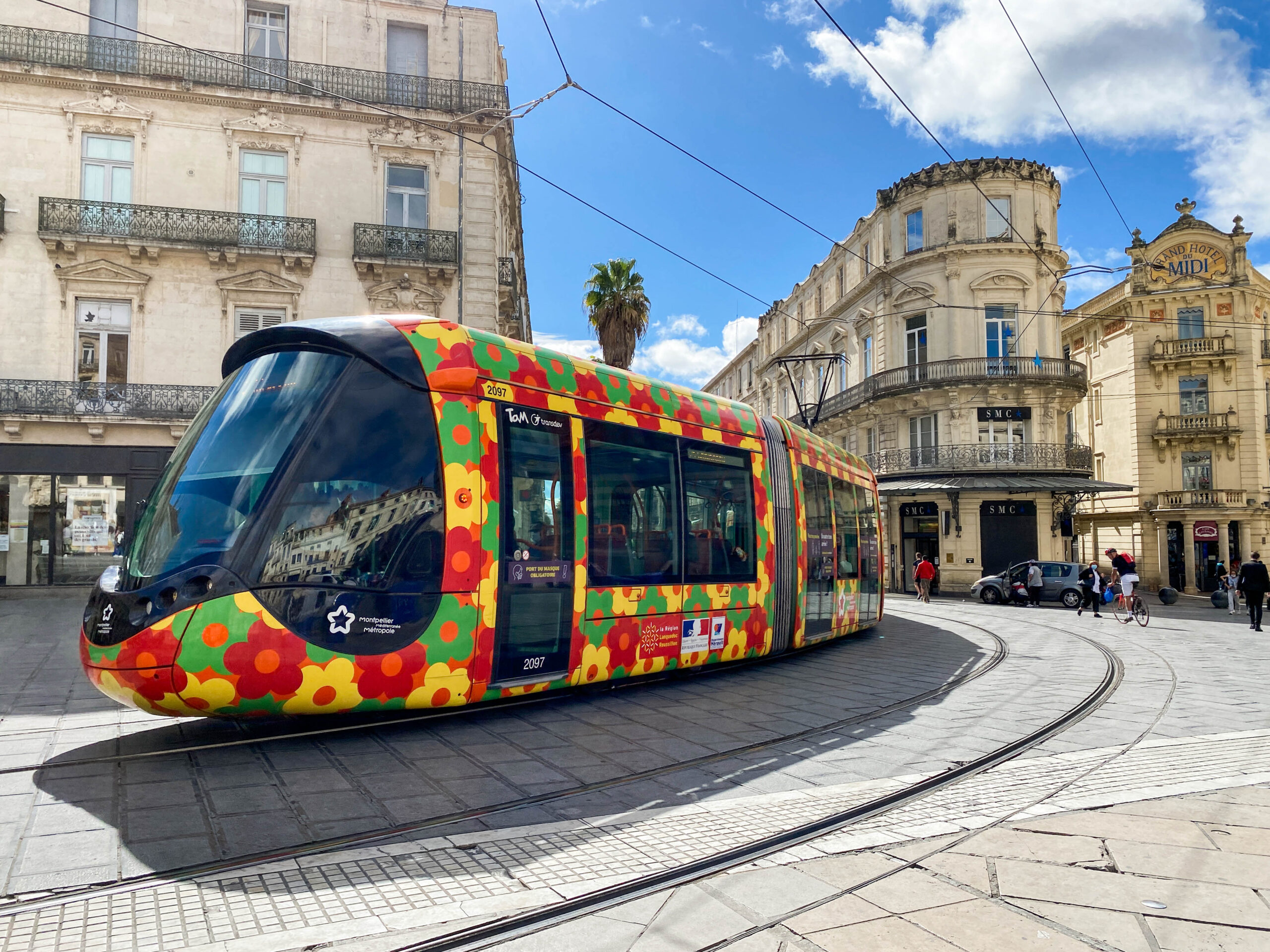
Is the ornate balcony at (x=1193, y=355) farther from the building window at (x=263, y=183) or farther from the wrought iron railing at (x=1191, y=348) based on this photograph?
the building window at (x=263, y=183)

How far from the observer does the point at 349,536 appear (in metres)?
5.77

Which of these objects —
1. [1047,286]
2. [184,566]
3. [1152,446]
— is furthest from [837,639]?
[1152,446]

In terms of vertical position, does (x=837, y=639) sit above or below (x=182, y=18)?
below

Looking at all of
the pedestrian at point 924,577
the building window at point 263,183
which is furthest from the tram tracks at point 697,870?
the pedestrian at point 924,577

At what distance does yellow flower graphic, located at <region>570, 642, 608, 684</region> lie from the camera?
23.8ft

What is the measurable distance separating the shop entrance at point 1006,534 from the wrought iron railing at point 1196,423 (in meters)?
11.8

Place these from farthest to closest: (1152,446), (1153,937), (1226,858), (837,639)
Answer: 1. (1152,446)
2. (837,639)
3. (1226,858)
4. (1153,937)

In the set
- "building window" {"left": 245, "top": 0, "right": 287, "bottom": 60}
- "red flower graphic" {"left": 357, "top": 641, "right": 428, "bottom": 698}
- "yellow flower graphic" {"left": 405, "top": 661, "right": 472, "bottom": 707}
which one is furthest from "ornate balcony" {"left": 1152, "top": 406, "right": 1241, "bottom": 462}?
"red flower graphic" {"left": 357, "top": 641, "right": 428, "bottom": 698}

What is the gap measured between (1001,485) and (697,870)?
29.6m

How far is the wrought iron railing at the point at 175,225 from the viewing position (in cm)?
1928

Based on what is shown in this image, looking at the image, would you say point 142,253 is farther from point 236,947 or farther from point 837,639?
point 236,947

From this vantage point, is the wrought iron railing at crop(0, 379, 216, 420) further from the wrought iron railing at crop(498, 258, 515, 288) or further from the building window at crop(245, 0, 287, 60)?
the building window at crop(245, 0, 287, 60)

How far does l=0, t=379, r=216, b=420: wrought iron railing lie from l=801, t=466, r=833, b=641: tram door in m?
14.2

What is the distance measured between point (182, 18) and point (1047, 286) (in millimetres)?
28605
